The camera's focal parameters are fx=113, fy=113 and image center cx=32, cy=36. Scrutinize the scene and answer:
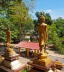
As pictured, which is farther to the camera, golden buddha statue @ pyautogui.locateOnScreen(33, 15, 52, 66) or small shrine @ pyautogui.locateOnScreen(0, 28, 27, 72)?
small shrine @ pyautogui.locateOnScreen(0, 28, 27, 72)

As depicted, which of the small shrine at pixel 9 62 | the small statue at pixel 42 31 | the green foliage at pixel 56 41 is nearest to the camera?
the small statue at pixel 42 31

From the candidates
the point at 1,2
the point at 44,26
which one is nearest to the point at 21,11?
the point at 1,2

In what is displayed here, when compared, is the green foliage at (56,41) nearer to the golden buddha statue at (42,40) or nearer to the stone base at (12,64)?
the stone base at (12,64)

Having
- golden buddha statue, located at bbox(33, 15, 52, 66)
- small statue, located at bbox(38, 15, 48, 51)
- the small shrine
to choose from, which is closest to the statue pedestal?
golden buddha statue, located at bbox(33, 15, 52, 66)

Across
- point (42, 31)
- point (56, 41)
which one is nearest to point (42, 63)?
point (42, 31)

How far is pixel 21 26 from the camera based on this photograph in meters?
33.3

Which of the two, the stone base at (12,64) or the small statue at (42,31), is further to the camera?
the stone base at (12,64)

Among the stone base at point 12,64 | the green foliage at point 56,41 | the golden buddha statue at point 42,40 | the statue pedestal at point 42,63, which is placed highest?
the golden buddha statue at point 42,40

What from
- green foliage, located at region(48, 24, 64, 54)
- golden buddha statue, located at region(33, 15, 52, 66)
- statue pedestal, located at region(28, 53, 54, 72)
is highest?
golden buddha statue, located at region(33, 15, 52, 66)

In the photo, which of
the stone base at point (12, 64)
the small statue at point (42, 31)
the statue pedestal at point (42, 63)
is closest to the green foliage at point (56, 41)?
the stone base at point (12, 64)

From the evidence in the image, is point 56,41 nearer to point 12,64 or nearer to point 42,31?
point 12,64

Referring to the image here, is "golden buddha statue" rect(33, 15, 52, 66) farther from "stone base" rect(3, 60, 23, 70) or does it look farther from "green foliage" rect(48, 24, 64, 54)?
"green foliage" rect(48, 24, 64, 54)

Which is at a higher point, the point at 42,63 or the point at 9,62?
the point at 42,63

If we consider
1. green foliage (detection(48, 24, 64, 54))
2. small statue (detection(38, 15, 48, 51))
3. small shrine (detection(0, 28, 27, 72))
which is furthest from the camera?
green foliage (detection(48, 24, 64, 54))
